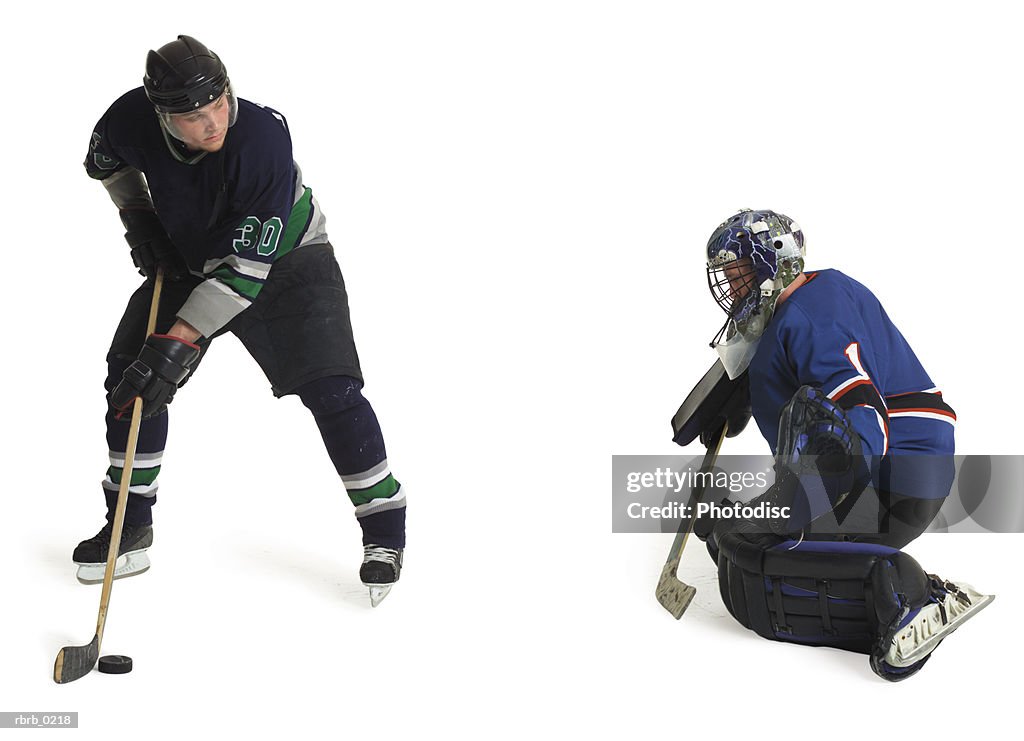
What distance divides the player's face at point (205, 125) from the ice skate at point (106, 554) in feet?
4.24

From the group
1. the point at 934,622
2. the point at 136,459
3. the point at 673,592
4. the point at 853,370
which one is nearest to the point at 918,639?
the point at 934,622

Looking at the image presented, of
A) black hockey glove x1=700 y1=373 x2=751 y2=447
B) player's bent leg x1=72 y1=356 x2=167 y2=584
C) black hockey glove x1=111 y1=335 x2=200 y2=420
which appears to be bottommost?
player's bent leg x1=72 y1=356 x2=167 y2=584

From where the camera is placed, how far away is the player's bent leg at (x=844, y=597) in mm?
3430

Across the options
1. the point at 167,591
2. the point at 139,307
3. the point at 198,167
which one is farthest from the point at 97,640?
the point at 198,167

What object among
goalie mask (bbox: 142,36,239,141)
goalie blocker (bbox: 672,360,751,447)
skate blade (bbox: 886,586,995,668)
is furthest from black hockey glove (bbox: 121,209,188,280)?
skate blade (bbox: 886,586,995,668)

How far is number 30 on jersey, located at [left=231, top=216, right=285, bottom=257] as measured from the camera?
3.74 metres

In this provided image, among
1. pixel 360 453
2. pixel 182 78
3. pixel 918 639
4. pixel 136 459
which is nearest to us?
pixel 918 639

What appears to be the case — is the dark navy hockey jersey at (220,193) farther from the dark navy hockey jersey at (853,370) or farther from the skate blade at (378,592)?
the dark navy hockey jersey at (853,370)

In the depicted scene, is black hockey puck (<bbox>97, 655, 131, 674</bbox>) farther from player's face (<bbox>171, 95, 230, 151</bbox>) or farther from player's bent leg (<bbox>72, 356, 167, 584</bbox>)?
player's face (<bbox>171, 95, 230, 151</bbox>)

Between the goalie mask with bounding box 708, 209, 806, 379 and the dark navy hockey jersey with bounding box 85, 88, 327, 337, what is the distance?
1287mm

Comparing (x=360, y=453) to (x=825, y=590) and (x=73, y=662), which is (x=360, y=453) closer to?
(x=73, y=662)

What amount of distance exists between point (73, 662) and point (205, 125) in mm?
1502

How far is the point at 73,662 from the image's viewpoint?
343 centimetres

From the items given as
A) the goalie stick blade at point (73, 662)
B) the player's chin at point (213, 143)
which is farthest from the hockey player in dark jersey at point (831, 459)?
the goalie stick blade at point (73, 662)
